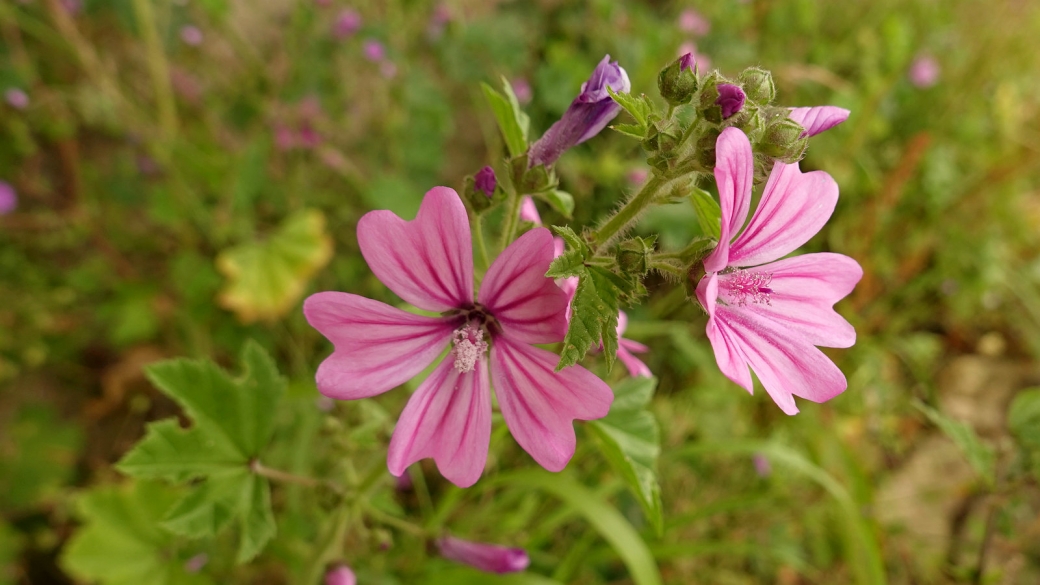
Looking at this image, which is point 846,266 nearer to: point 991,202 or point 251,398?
point 251,398

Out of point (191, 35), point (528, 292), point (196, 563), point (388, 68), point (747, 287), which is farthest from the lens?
point (388, 68)

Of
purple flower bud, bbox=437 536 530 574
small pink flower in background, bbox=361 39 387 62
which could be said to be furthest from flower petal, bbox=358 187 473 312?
small pink flower in background, bbox=361 39 387 62

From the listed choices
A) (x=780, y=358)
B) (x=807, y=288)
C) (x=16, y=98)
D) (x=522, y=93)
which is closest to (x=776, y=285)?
(x=807, y=288)

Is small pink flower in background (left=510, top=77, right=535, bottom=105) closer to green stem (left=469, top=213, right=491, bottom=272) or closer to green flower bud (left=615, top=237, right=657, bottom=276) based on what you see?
green stem (left=469, top=213, right=491, bottom=272)

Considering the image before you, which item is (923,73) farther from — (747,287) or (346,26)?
(747,287)

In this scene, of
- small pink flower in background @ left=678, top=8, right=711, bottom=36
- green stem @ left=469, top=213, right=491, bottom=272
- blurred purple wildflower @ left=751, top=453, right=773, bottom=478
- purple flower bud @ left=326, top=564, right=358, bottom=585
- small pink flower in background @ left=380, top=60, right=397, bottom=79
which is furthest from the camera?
small pink flower in background @ left=678, top=8, right=711, bottom=36

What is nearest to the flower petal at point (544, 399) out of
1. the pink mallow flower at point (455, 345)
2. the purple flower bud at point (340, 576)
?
the pink mallow flower at point (455, 345)
